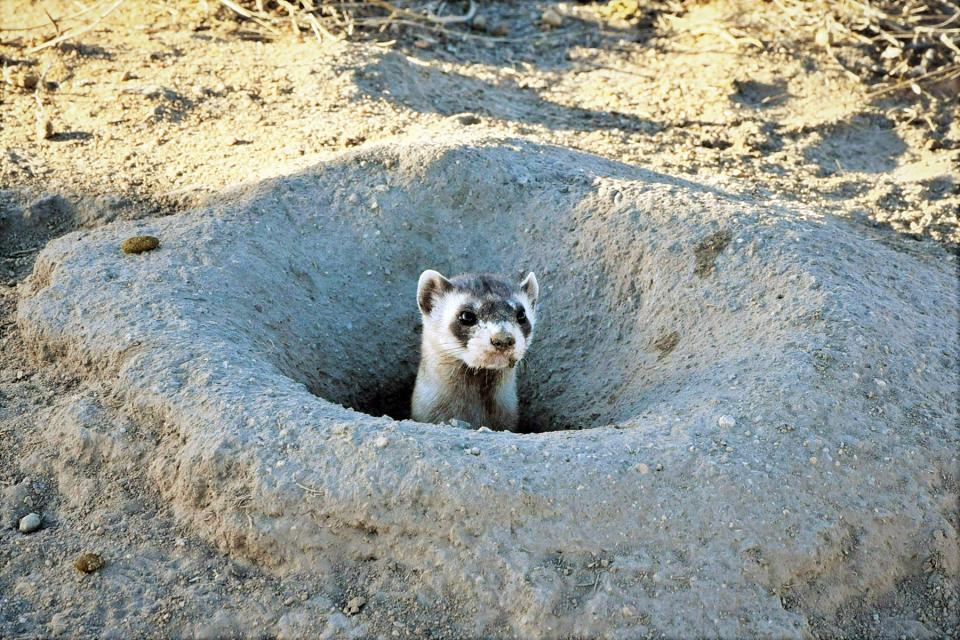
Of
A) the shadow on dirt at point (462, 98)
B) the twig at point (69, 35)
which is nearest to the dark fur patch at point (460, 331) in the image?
the shadow on dirt at point (462, 98)

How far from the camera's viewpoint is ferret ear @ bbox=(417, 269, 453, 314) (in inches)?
213

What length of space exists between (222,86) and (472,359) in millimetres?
3593

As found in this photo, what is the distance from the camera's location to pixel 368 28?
842 centimetres

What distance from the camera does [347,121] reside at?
6.89m

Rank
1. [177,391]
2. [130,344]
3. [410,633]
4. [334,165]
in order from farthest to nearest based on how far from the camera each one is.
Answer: [334,165] → [130,344] → [177,391] → [410,633]

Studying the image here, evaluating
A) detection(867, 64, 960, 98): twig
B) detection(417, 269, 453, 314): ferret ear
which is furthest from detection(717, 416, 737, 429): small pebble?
detection(867, 64, 960, 98): twig

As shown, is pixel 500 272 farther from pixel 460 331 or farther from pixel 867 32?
pixel 867 32

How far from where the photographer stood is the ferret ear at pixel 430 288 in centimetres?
540

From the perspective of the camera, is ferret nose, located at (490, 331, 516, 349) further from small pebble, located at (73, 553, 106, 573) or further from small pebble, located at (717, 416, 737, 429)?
small pebble, located at (73, 553, 106, 573)

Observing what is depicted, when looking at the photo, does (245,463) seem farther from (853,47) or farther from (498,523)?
(853,47)

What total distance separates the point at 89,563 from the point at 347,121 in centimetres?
410

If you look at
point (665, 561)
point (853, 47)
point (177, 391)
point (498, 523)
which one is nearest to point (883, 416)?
point (665, 561)

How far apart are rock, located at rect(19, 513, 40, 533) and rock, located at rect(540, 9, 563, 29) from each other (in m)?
6.95

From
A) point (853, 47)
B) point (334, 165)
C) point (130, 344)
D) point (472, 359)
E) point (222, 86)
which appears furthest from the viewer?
point (853, 47)
